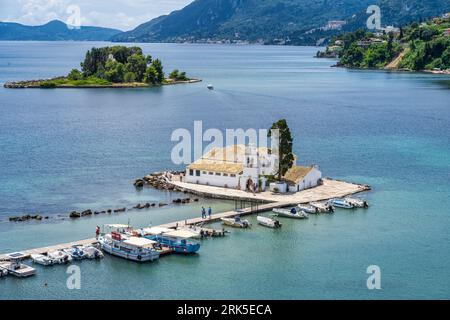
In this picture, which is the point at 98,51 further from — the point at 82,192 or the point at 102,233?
the point at 102,233

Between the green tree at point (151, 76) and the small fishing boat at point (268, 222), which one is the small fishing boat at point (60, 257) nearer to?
the small fishing boat at point (268, 222)

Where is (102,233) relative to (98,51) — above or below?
below

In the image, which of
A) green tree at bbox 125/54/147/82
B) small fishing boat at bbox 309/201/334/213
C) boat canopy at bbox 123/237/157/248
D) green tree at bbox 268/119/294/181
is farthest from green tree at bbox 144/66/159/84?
boat canopy at bbox 123/237/157/248

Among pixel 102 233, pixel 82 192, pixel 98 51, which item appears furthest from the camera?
pixel 98 51

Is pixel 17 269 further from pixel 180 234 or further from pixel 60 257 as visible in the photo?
pixel 180 234

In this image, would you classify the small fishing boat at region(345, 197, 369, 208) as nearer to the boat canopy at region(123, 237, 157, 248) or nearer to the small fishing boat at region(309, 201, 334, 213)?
the small fishing boat at region(309, 201, 334, 213)

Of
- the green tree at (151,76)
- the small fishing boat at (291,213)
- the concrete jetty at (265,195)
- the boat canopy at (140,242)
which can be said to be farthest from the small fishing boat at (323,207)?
the green tree at (151,76)
